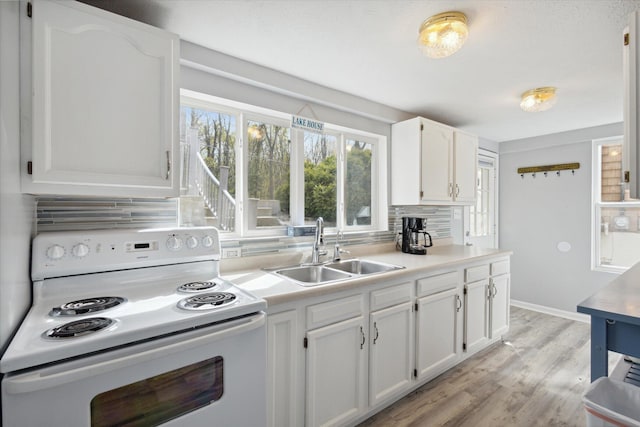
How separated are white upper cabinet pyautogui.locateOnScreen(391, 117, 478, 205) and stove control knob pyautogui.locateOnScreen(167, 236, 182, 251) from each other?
1986 millimetres

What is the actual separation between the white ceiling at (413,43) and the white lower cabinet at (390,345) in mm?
1450

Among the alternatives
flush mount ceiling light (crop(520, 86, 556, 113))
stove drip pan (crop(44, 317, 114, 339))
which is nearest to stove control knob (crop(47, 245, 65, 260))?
stove drip pan (crop(44, 317, 114, 339))

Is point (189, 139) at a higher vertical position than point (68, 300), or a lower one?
higher

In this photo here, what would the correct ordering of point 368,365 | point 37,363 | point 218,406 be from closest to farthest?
point 37,363
point 218,406
point 368,365

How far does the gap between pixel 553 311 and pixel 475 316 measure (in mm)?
1987

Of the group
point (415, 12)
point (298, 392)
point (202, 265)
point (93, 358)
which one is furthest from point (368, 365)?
point (415, 12)

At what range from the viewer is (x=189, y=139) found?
184cm

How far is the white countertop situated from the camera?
4.80 ft

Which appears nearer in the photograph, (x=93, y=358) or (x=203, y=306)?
(x=93, y=358)

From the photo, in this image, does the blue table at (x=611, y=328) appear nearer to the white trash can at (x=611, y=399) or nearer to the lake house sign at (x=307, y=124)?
the white trash can at (x=611, y=399)

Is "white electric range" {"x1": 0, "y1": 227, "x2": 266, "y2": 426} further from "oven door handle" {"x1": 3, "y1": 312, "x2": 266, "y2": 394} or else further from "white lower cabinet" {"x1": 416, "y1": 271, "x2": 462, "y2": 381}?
"white lower cabinet" {"x1": 416, "y1": 271, "x2": 462, "y2": 381}

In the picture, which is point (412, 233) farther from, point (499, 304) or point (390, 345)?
point (390, 345)

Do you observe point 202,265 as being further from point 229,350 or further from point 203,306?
point 229,350

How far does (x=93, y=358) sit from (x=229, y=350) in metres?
0.40
